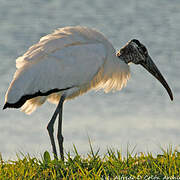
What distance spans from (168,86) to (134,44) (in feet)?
3.49

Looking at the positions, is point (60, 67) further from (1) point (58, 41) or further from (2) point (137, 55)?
(2) point (137, 55)

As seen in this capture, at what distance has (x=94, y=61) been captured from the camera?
271 inches

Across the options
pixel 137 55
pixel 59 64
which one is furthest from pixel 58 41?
pixel 137 55

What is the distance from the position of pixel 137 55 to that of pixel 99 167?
9.17 feet

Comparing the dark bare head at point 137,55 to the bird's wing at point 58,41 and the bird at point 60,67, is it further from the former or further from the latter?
the bird's wing at point 58,41

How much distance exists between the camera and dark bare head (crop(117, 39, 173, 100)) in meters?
7.72

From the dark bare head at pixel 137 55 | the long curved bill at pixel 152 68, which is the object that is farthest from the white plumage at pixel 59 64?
the long curved bill at pixel 152 68

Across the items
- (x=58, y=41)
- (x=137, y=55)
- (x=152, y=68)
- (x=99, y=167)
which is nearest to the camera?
(x=99, y=167)

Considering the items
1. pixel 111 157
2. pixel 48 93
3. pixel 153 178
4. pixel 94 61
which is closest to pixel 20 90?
pixel 48 93

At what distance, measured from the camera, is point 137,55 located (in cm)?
777

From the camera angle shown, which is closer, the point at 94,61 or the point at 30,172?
the point at 30,172

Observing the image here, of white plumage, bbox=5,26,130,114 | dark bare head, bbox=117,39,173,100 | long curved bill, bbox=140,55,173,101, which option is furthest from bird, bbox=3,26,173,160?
long curved bill, bbox=140,55,173,101

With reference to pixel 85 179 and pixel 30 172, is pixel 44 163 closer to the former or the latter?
pixel 30 172

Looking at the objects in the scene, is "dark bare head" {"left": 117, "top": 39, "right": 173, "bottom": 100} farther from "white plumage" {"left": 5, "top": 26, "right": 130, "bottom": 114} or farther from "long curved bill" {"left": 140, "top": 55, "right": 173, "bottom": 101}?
"white plumage" {"left": 5, "top": 26, "right": 130, "bottom": 114}
